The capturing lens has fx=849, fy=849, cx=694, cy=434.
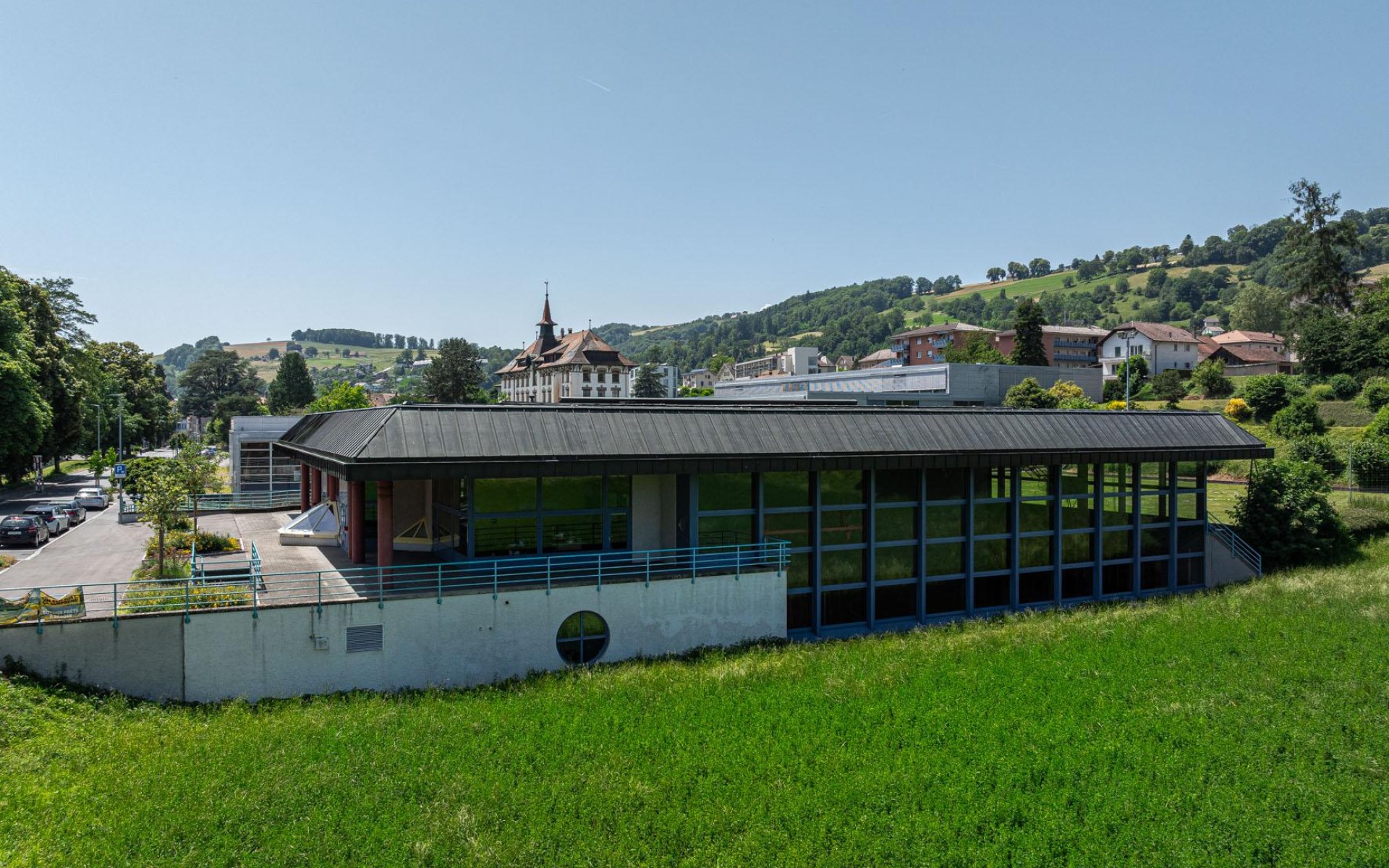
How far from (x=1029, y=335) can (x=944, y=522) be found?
72227mm

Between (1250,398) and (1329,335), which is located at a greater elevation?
(1329,335)

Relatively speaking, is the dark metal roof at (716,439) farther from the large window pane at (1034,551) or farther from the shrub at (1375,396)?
the shrub at (1375,396)

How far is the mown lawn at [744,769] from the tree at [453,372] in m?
98.6

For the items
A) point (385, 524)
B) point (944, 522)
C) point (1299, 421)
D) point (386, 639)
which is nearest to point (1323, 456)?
point (1299, 421)

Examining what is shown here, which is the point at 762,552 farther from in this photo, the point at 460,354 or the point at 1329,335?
the point at 460,354

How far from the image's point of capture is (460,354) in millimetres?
111875

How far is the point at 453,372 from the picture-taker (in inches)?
4382

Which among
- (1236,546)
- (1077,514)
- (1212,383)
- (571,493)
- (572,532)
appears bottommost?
(1236,546)

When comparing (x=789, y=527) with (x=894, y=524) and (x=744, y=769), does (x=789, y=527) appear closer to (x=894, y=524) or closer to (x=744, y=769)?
(x=894, y=524)

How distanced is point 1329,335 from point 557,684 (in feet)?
219

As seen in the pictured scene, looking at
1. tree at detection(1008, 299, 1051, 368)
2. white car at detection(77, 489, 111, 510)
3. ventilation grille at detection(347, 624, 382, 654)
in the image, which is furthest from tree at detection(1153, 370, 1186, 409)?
white car at detection(77, 489, 111, 510)

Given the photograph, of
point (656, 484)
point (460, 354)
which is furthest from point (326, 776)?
point (460, 354)

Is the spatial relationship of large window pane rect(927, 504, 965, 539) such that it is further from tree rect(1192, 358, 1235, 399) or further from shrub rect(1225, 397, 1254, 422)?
tree rect(1192, 358, 1235, 399)

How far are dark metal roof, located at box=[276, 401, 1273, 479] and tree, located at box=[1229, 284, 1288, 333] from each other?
390ft
